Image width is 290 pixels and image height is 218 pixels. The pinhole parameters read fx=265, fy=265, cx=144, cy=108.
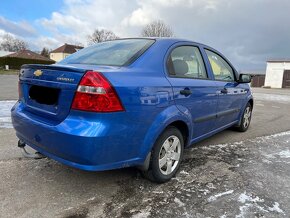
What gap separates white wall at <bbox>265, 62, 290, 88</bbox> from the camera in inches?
1362

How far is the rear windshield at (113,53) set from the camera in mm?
2842

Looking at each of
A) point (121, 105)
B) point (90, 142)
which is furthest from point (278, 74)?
point (90, 142)

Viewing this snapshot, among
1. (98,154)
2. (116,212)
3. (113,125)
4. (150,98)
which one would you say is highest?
(150,98)

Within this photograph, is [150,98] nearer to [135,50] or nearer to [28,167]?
[135,50]

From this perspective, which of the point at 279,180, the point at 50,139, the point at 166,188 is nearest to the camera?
the point at 50,139

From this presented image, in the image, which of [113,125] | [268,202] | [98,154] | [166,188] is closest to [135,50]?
[113,125]

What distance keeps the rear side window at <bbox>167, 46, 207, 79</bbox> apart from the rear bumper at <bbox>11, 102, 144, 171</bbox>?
3.20ft

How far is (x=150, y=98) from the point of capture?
8.35 ft

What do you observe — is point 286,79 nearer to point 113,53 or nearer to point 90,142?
point 113,53

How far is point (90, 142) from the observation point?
2203 mm

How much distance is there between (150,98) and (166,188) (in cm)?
107

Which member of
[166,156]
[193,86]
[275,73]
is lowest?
[166,156]

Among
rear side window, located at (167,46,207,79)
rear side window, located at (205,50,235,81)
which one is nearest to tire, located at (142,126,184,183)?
rear side window, located at (167,46,207,79)

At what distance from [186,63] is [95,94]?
4.98 ft
